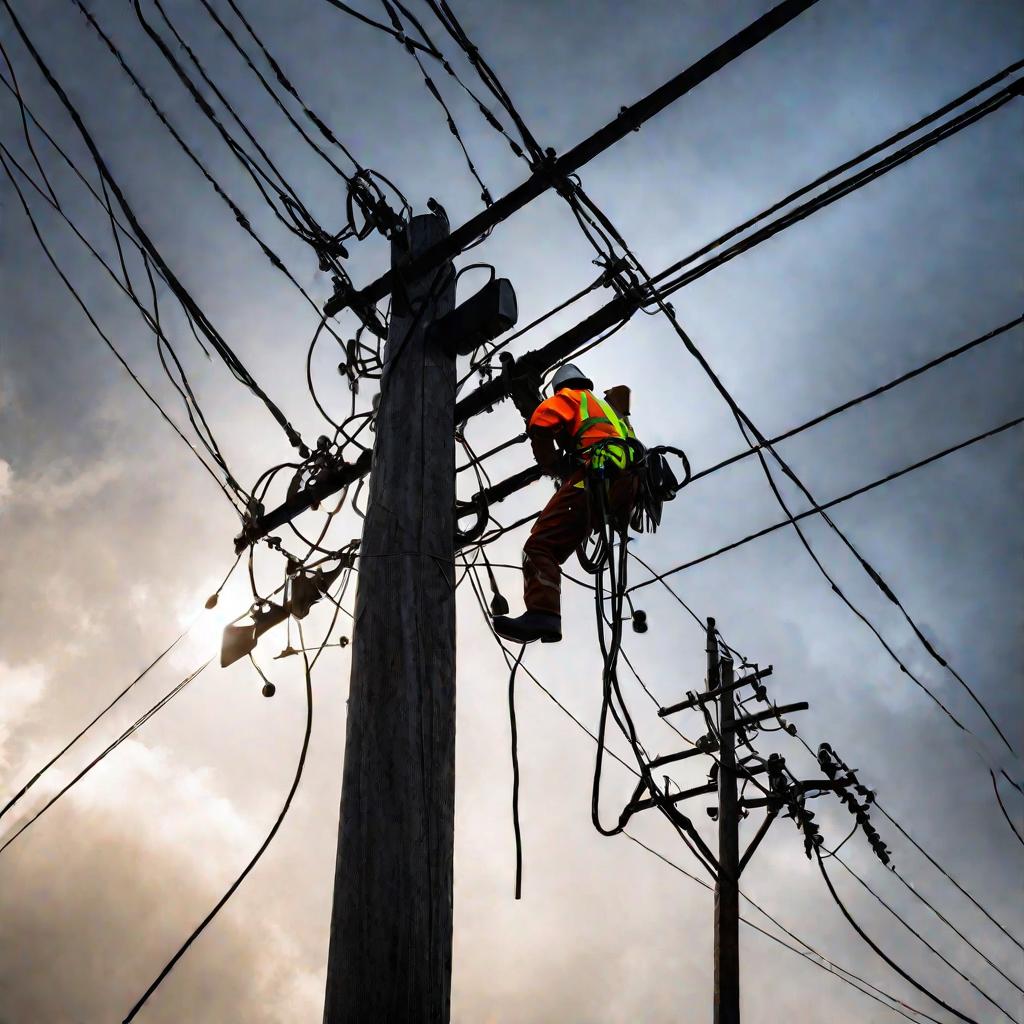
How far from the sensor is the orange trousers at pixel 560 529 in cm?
369

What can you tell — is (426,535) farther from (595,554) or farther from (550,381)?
(550,381)

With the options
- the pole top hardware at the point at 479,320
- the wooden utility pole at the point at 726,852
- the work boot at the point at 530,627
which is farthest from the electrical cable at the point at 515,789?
the wooden utility pole at the point at 726,852

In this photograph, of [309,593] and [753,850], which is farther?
[753,850]

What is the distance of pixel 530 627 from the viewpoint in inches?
141

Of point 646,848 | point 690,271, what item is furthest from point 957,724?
point 690,271

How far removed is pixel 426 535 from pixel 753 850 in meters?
7.80

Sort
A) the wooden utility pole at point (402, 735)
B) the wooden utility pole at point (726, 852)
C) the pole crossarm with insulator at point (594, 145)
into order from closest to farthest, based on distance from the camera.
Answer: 1. the wooden utility pole at point (402, 735)
2. the pole crossarm with insulator at point (594, 145)
3. the wooden utility pole at point (726, 852)

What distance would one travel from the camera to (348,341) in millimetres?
4836

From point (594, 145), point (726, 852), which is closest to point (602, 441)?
point (594, 145)

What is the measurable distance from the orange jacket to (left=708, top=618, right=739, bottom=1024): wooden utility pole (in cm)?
441

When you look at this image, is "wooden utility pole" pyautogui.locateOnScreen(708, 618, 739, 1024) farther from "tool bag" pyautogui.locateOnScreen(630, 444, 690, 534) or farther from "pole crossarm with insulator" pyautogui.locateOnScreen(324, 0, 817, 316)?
"pole crossarm with insulator" pyautogui.locateOnScreen(324, 0, 817, 316)

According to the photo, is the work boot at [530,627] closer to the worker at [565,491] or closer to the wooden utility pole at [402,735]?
the worker at [565,491]

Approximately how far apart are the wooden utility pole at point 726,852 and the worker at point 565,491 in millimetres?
4226

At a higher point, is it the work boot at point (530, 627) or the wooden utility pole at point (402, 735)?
the work boot at point (530, 627)
